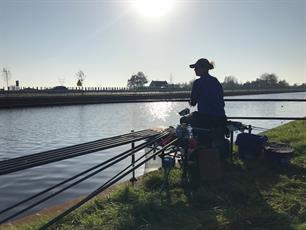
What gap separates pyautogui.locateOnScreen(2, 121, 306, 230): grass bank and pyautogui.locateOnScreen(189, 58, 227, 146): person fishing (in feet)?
2.55

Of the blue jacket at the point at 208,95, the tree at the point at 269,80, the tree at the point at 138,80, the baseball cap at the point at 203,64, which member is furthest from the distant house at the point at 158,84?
the blue jacket at the point at 208,95

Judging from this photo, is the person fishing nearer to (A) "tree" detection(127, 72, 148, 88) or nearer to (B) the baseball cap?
(B) the baseball cap

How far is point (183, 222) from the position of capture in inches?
163

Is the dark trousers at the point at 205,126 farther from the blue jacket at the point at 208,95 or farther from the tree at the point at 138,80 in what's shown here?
the tree at the point at 138,80

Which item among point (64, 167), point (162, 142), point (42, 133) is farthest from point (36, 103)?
point (162, 142)

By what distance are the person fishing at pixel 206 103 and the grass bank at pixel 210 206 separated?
776mm

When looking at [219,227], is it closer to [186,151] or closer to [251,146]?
[186,151]

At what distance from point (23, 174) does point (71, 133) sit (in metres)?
12.0

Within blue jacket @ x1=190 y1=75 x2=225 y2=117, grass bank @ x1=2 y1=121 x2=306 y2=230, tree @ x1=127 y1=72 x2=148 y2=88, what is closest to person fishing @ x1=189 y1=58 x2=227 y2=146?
blue jacket @ x1=190 y1=75 x2=225 y2=117

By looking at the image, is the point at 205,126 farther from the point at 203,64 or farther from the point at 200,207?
the point at 200,207

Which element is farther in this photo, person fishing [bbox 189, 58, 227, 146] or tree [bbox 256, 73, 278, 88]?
tree [bbox 256, 73, 278, 88]

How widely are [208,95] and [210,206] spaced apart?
7.11 ft

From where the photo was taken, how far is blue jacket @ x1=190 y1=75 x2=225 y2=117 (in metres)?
6.23

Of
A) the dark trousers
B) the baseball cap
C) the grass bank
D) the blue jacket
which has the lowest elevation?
the grass bank
